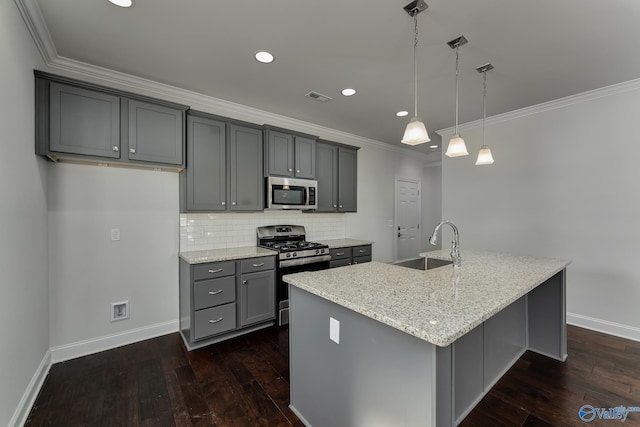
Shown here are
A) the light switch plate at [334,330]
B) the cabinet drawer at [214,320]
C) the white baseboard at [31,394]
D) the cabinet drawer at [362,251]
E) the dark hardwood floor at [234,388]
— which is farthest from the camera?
the cabinet drawer at [362,251]

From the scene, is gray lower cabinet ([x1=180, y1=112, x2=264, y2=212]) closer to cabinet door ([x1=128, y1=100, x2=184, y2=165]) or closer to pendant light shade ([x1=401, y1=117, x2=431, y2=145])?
cabinet door ([x1=128, y1=100, x2=184, y2=165])

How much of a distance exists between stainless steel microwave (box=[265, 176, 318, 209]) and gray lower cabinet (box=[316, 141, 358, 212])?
0.83 ft

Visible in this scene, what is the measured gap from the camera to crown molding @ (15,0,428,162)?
1921mm

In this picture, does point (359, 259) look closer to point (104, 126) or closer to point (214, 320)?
point (214, 320)

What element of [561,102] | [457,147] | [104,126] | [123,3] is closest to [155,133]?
[104,126]

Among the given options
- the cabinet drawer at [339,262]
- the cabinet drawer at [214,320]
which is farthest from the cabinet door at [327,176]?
the cabinet drawer at [214,320]

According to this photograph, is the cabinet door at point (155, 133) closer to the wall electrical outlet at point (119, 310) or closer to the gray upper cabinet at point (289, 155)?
the gray upper cabinet at point (289, 155)

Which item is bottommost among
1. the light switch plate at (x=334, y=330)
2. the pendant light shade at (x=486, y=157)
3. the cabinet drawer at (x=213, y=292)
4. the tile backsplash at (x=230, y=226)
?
the cabinet drawer at (x=213, y=292)

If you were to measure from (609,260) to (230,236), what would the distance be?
4.38 meters

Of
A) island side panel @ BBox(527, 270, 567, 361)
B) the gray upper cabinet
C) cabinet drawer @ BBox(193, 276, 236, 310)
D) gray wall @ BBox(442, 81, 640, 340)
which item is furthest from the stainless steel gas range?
island side panel @ BBox(527, 270, 567, 361)

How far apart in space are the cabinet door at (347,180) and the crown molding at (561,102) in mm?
1755

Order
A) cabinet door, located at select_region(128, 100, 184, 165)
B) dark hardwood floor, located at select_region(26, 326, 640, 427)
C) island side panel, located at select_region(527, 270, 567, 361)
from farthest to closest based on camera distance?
cabinet door, located at select_region(128, 100, 184, 165) → island side panel, located at select_region(527, 270, 567, 361) → dark hardwood floor, located at select_region(26, 326, 640, 427)

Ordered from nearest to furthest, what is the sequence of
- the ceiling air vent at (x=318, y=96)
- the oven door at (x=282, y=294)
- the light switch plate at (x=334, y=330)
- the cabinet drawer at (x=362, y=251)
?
the light switch plate at (x=334, y=330)
the ceiling air vent at (x=318, y=96)
the oven door at (x=282, y=294)
the cabinet drawer at (x=362, y=251)

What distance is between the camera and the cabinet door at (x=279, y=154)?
11.6 ft
